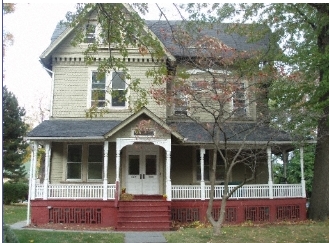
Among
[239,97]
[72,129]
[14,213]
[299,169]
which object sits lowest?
[14,213]

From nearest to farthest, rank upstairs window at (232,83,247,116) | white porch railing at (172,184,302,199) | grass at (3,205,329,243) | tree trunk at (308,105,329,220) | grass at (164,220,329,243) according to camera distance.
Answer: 1. grass at (3,205,329,243)
2. grass at (164,220,329,243)
3. upstairs window at (232,83,247,116)
4. tree trunk at (308,105,329,220)
5. white porch railing at (172,184,302,199)

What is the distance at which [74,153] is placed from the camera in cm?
1234

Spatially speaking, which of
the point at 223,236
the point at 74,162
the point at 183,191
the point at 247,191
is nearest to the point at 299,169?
the point at 247,191

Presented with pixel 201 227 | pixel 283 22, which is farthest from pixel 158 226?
pixel 283 22

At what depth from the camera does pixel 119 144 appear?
11.0 metres

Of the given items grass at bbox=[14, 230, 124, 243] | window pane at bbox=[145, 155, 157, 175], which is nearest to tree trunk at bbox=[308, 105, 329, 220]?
window pane at bbox=[145, 155, 157, 175]

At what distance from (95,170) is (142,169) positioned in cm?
145

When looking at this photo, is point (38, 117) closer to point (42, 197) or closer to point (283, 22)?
point (42, 197)

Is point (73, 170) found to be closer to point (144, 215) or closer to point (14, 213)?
point (14, 213)

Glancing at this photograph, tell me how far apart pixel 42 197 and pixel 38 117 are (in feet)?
8.39

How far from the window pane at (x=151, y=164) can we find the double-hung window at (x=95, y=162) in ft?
4.58

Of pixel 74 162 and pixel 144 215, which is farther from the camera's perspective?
pixel 74 162

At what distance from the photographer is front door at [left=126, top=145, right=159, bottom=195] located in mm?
12078

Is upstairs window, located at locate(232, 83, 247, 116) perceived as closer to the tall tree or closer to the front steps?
the tall tree
